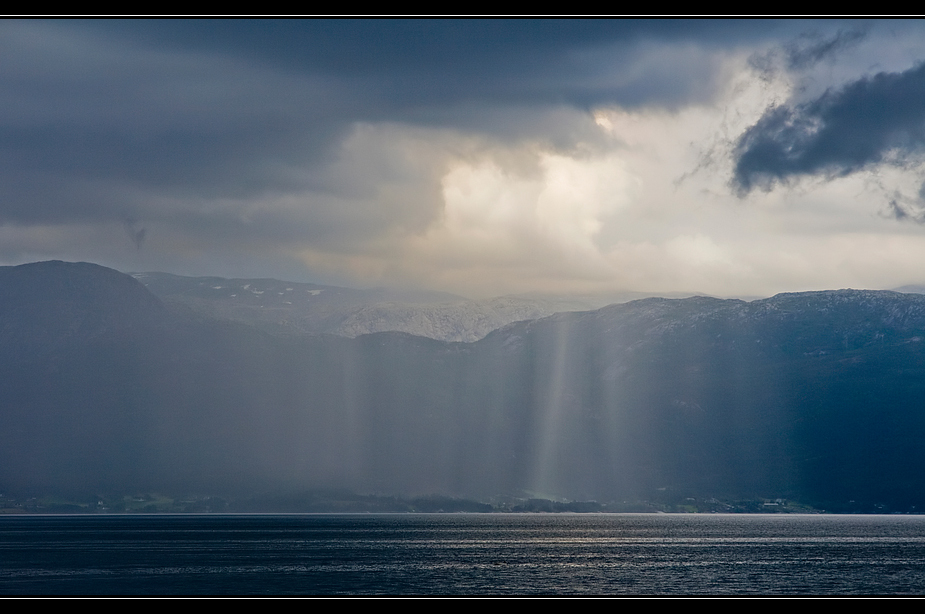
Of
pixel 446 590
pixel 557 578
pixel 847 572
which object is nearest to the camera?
pixel 446 590
